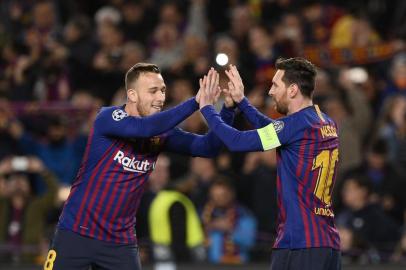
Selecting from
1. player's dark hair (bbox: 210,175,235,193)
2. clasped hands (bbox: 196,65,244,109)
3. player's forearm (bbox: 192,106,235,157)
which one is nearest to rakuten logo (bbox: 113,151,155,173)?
player's forearm (bbox: 192,106,235,157)

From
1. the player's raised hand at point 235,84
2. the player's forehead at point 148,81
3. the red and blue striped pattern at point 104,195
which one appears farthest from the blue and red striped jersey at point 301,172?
the red and blue striped pattern at point 104,195

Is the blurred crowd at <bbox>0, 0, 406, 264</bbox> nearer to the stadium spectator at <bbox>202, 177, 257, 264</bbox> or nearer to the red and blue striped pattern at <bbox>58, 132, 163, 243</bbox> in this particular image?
the stadium spectator at <bbox>202, 177, 257, 264</bbox>

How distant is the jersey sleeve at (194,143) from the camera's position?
24.4 feet

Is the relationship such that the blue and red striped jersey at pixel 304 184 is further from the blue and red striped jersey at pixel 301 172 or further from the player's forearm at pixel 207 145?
the player's forearm at pixel 207 145

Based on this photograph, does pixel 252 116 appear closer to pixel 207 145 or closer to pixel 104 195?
pixel 207 145

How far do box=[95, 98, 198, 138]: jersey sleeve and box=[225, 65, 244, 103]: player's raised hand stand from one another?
11.8 inches

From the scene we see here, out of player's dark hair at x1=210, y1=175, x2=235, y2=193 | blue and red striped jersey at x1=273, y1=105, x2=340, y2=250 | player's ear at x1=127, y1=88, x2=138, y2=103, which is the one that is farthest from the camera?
player's dark hair at x1=210, y1=175, x2=235, y2=193

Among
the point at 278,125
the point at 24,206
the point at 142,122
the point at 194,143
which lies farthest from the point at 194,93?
the point at 278,125

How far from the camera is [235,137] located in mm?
6832

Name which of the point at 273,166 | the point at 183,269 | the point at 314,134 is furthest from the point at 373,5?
the point at 314,134

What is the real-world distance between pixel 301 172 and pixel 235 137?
1.50ft

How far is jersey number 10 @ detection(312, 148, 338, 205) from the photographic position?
22.4 ft

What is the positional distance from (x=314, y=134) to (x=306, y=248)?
2.29ft

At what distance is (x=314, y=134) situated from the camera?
6824mm
